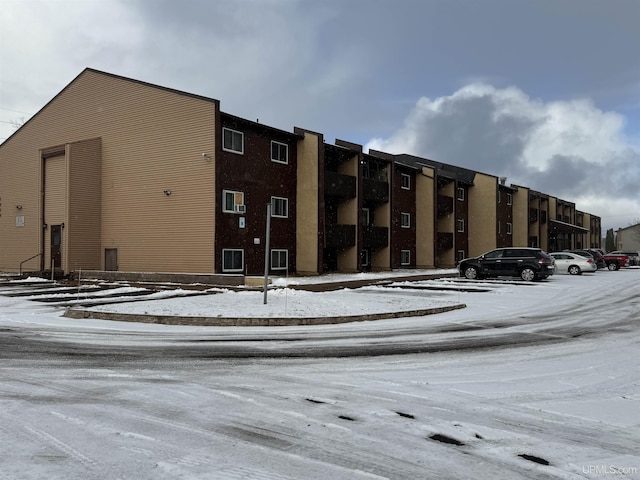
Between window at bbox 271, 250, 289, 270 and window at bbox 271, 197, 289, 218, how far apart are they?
1.99 meters

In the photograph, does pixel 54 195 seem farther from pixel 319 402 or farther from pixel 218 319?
pixel 319 402

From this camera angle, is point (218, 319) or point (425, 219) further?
point (425, 219)

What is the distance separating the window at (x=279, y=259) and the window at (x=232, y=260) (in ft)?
7.53

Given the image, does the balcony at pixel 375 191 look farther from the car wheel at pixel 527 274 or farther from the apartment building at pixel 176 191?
the car wheel at pixel 527 274

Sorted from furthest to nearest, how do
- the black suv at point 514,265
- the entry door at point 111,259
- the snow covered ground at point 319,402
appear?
1. the entry door at point 111,259
2. the black suv at point 514,265
3. the snow covered ground at point 319,402

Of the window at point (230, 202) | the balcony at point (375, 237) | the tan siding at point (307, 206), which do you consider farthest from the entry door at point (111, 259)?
the balcony at point (375, 237)

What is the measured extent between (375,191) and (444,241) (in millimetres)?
11122

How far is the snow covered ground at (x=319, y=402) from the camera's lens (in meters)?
3.94

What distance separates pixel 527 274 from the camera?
26.1 metres

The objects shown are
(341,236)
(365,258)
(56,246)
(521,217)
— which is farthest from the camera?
(521,217)

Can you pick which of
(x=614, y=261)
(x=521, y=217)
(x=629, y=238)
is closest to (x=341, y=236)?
(x=614, y=261)

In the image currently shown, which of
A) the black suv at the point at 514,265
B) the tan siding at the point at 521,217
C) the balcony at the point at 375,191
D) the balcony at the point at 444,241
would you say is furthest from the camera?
the tan siding at the point at 521,217

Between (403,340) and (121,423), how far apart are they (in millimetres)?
5943

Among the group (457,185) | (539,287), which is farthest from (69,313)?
(457,185)
